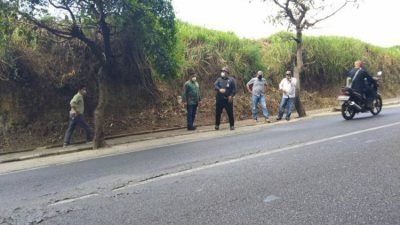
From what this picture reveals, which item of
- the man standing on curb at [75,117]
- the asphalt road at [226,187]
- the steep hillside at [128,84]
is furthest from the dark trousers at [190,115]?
the asphalt road at [226,187]

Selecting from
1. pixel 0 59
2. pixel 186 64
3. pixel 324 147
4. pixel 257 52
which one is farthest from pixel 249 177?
pixel 257 52

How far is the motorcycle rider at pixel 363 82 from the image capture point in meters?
14.4

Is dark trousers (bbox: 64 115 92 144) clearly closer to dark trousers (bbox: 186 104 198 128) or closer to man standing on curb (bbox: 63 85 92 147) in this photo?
man standing on curb (bbox: 63 85 92 147)

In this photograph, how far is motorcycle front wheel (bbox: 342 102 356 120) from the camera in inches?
559

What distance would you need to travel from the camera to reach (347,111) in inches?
565

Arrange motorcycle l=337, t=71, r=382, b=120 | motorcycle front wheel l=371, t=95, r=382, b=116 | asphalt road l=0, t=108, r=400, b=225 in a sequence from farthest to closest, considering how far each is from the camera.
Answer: motorcycle front wheel l=371, t=95, r=382, b=116 → motorcycle l=337, t=71, r=382, b=120 → asphalt road l=0, t=108, r=400, b=225

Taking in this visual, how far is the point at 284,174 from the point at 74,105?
8605 mm

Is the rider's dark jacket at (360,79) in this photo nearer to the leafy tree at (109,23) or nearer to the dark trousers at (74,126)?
the leafy tree at (109,23)

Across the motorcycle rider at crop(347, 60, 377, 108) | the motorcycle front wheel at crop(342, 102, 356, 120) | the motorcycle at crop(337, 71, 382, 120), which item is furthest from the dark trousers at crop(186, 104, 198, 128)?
Answer: the motorcycle rider at crop(347, 60, 377, 108)

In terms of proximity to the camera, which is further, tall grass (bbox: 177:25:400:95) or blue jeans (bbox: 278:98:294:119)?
tall grass (bbox: 177:25:400:95)

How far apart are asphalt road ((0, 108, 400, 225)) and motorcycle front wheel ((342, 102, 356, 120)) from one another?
4819 millimetres

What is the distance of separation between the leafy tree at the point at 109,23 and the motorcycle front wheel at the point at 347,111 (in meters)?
5.35

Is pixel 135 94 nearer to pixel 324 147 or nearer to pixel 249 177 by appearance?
pixel 324 147

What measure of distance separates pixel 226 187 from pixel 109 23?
8861 mm
